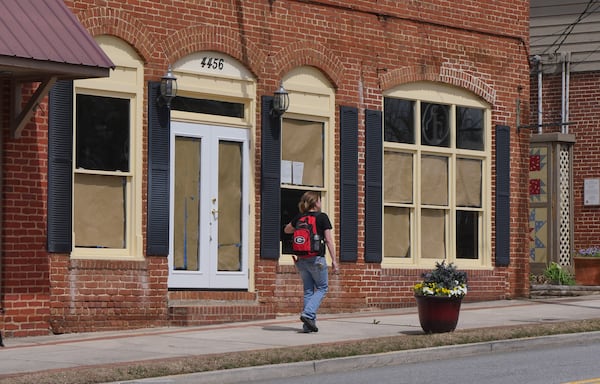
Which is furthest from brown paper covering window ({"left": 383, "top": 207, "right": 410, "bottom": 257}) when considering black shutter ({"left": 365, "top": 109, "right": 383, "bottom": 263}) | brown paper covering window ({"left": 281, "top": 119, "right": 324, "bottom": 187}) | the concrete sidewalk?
brown paper covering window ({"left": 281, "top": 119, "right": 324, "bottom": 187})

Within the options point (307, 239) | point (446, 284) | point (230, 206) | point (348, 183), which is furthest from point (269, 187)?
point (446, 284)

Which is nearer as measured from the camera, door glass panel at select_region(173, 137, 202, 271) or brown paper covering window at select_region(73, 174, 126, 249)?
brown paper covering window at select_region(73, 174, 126, 249)

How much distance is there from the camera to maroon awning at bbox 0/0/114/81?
15.1 m

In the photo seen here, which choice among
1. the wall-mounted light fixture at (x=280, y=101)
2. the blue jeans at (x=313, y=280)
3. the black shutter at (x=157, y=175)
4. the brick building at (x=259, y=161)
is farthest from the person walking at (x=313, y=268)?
the wall-mounted light fixture at (x=280, y=101)

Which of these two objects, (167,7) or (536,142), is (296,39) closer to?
(167,7)

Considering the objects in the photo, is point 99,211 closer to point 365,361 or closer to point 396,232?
point 365,361

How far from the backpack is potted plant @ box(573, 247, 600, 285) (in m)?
10.1

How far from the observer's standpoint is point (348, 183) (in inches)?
810

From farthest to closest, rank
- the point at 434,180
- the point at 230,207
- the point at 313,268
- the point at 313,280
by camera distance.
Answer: the point at 434,180, the point at 230,207, the point at 313,280, the point at 313,268

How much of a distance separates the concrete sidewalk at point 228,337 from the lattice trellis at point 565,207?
533 cm

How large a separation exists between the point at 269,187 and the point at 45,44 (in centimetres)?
509

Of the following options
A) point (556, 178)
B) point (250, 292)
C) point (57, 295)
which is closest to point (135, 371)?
point (57, 295)

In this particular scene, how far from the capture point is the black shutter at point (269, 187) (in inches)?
768

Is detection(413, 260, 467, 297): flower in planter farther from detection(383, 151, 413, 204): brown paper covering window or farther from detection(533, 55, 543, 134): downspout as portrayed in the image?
detection(533, 55, 543, 134): downspout
